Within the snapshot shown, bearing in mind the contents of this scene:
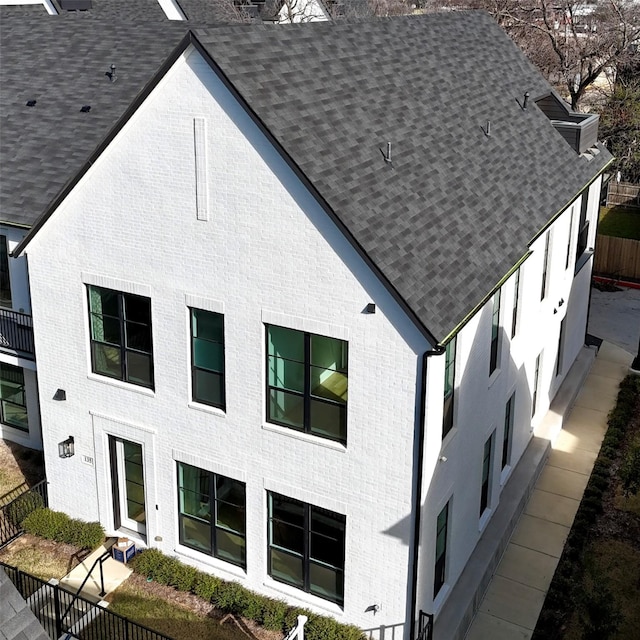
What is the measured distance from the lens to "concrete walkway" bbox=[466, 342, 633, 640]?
15898 mm

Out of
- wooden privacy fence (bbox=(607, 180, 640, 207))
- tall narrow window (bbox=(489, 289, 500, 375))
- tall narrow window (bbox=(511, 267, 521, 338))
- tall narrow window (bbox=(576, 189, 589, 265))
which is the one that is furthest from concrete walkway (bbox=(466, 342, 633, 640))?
wooden privacy fence (bbox=(607, 180, 640, 207))

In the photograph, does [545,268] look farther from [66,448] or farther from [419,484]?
[66,448]

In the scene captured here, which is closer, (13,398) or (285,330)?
(285,330)

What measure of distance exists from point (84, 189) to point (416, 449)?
7.66 meters

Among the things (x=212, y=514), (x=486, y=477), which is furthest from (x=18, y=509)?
(x=486, y=477)

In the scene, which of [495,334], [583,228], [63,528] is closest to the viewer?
[495,334]

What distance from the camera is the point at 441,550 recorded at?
15.3 meters

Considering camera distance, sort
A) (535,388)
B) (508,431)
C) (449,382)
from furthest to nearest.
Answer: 1. (535,388)
2. (508,431)
3. (449,382)

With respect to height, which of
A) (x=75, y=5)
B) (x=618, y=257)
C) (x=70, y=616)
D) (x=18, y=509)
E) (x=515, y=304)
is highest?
(x=75, y=5)

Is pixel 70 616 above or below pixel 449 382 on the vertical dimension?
below

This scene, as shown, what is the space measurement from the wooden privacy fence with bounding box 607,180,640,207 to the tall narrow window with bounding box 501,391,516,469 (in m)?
24.8

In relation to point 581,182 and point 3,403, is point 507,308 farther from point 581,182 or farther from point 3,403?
point 3,403

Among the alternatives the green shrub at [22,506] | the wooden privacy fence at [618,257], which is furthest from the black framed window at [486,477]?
the wooden privacy fence at [618,257]

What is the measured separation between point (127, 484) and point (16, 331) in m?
5.43
